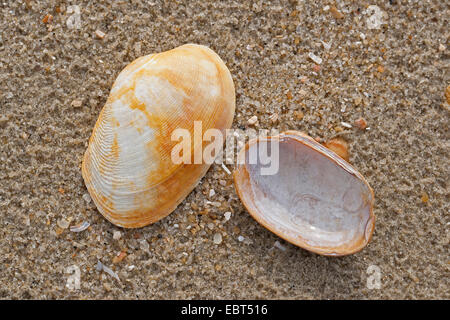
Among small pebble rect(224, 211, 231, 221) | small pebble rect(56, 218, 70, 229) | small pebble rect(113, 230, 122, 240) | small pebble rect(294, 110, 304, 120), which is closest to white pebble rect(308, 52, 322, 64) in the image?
small pebble rect(294, 110, 304, 120)

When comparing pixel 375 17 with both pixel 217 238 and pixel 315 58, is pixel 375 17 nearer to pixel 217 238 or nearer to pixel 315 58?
pixel 315 58

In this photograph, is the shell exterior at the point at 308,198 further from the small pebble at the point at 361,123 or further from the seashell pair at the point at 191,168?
the small pebble at the point at 361,123

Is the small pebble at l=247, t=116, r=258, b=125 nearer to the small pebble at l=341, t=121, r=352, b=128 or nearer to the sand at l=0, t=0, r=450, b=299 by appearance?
the sand at l=0, t=0, r=450, b=299

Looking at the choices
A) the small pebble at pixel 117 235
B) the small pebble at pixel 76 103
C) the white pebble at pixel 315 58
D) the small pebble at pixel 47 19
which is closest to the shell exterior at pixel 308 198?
the white pebble at pixel 315 58

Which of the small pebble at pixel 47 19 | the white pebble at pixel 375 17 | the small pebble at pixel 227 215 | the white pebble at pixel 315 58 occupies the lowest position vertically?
the small pebble at pixel 227 215

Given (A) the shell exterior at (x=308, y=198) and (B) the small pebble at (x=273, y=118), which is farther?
(B) the small pebble at (x=273, y=118)

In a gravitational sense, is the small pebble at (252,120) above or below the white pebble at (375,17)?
below

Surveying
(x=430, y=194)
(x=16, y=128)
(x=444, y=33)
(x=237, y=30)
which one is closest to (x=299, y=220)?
(x=430, y=194)
